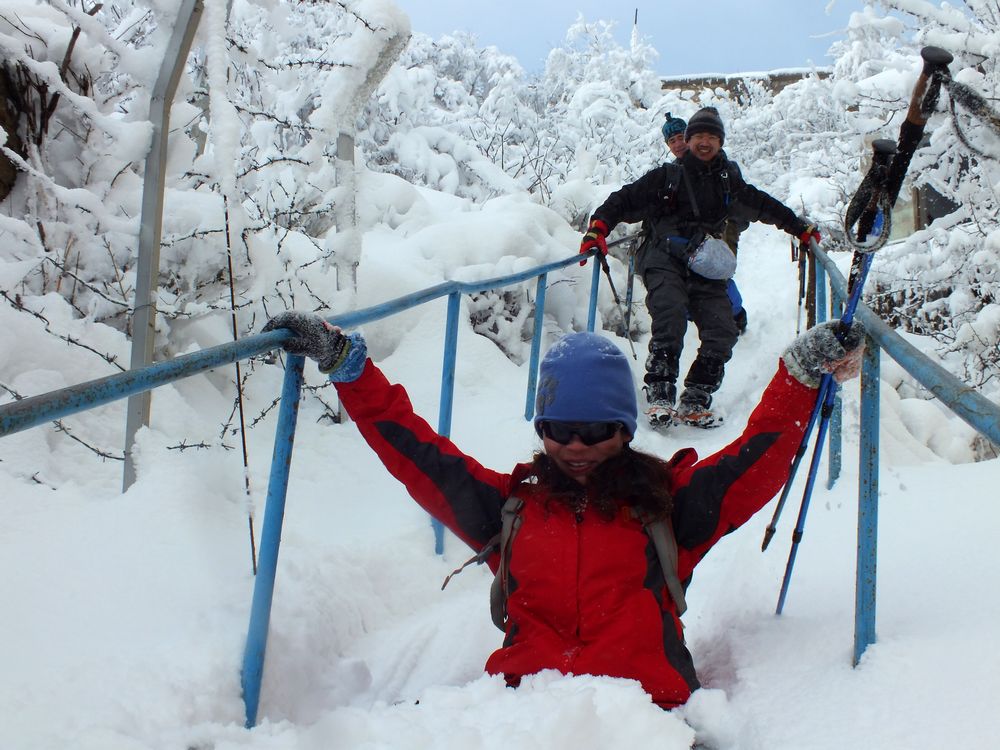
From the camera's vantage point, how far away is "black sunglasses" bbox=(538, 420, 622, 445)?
1960mm

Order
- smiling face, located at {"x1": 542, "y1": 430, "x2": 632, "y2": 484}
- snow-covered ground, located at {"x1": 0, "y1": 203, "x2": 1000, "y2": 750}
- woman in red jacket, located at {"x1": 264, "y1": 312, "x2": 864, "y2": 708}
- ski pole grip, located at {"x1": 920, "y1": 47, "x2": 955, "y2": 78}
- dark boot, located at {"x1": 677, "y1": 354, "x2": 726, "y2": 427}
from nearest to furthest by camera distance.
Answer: snow-covered ground, located at {"x1": 0, "y1": 203, "x2": 1000, "y2": 750}, ski pole grip, located at {"x1": 920, "y1": 47, "x2": 955, "y2": 78}, woman in red jacket, located at {"x1": 264, "y1": 312, "x2": 864, "y2": 708}, smiling face, located at {"x1": 542, "y1": 430, "x2": 632, "y2": 484}, dark boot, located at {"x1": 677, "y1": 354, "x2": 726, "y2": 427}

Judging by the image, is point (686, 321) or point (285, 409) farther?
point (686, 321)

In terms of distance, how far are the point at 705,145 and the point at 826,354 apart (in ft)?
9.22

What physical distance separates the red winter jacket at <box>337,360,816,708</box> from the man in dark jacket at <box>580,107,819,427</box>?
2.38 metres

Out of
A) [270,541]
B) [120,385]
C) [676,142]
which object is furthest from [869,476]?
[676,142]

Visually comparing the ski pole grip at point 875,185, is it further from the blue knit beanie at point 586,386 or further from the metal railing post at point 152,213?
the metal railing post at point 152,213

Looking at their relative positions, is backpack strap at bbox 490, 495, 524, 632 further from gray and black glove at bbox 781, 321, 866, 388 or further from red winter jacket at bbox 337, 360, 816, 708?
gray and black glove at bbox 781, 321, 866, 388

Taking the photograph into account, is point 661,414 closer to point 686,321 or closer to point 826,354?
point 686,321

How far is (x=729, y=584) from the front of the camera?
8.29 ft

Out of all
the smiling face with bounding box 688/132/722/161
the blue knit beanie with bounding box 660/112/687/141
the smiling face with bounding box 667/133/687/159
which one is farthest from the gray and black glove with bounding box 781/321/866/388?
the blue knit beanie with bounding box 660/112/687/141

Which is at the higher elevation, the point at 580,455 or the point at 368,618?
the point at 580,455

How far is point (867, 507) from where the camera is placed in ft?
5.46

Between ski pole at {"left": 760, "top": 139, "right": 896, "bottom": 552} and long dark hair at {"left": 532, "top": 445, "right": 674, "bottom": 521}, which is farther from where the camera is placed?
long dark hair at {"left": 532, "top": 445, "right": 674, "bottom": 521}

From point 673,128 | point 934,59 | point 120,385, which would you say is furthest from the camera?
point 673,128
